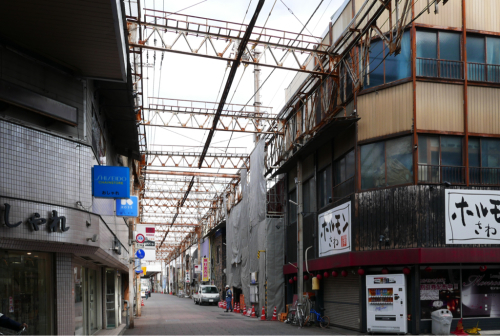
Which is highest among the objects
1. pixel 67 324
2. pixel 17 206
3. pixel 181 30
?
pixel 181 30

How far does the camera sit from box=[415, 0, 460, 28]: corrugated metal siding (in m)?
20.4

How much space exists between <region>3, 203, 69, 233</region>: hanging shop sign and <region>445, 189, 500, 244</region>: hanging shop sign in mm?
13190

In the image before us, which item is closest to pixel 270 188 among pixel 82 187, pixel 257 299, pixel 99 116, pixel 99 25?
pixel 257 299

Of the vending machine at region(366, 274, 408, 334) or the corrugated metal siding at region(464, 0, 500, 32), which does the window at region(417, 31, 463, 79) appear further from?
the vending machine at region(366, 274, 408, 334)

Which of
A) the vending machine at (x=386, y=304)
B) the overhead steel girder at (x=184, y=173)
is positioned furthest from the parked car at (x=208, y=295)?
the vending machine at (x=386, y=304)

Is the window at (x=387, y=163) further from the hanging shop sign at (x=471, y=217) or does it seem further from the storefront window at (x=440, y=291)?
the storefront window at (x=440, y=291)

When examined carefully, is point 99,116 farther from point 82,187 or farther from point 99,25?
point 99,25

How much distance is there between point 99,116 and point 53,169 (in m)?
4.81

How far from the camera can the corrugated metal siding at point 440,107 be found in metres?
19.6

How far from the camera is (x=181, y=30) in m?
20.9

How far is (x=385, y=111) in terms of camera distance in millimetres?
20469

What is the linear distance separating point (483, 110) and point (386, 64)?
390cm

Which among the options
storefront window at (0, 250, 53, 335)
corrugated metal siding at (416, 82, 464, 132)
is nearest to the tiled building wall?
storefront window at (0, 250, 53, 335)

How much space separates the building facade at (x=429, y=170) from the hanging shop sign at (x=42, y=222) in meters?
12.2
